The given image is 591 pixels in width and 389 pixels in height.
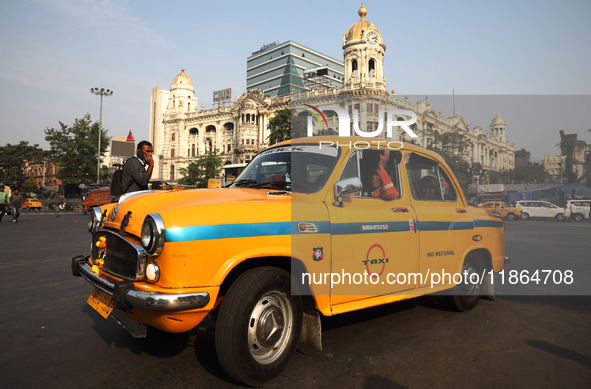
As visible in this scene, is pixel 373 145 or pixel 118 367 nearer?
pixel 118 367

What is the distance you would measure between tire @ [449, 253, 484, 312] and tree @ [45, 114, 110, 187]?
5201cm

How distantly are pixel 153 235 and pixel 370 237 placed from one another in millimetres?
1817

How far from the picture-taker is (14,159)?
2670 inches

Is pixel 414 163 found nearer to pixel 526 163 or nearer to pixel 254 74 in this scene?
pixel 526 163

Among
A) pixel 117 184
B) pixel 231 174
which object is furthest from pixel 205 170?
pixel 117 184

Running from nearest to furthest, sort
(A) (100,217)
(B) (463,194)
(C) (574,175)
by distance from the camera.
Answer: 1. (A) (100,217)
2. (B) (463,194)
3. (C) (574,175)

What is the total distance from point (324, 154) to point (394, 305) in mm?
Answer: 2470

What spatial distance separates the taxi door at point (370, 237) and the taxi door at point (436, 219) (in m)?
0.17

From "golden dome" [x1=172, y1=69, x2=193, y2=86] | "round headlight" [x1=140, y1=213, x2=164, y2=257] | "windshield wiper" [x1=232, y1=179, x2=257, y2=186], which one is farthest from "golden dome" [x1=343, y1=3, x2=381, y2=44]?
"round headlight" [x1=140, y1=213, x2=164, y2=257]

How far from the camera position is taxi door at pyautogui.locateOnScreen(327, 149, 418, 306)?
319cm

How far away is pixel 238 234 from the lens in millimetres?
2684

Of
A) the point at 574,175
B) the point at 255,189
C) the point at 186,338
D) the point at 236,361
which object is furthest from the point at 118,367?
the point at 574,175

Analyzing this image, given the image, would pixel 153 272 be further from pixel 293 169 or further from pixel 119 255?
pixel 293 169

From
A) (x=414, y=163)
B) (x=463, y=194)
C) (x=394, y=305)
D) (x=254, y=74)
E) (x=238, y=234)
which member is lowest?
(x=394, y=305)
